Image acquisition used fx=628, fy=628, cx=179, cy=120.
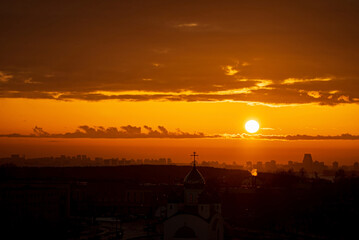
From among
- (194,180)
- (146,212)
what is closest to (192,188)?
(194,180)

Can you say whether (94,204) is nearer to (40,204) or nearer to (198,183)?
(40,204)

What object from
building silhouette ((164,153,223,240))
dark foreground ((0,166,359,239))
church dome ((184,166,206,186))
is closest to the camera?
building silhouette ((164,153,223,240))

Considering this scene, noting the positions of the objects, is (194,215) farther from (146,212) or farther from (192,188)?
(146,212)

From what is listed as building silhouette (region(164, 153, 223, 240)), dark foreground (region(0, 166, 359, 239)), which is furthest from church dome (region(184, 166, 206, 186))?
dark foreground (region(0, 166, 359, 239))

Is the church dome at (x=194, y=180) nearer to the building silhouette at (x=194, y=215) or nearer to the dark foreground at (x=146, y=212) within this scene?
the building silhouette at (x=194, y=215)

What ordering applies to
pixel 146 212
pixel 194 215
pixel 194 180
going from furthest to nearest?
pixel 146 212 → pixel 194 180 → pixel 194 215

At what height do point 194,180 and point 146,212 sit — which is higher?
point 194,180

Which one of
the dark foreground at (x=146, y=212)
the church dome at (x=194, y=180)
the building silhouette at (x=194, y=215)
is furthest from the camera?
the dark foreground at (x=146, y=212)

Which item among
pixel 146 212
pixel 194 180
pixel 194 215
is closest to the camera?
pixel 194 215

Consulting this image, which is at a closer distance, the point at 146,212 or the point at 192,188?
the point at 192,188

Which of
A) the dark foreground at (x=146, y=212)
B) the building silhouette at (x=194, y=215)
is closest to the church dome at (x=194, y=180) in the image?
the building silhouette at (x=194, y=215)

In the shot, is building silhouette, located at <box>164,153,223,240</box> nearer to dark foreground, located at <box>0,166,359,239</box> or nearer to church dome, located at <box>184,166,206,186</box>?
church dome, located at <box>184,166,206,186</box>

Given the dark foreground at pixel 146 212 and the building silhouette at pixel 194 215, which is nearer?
the building silhouette at pixel 194 215

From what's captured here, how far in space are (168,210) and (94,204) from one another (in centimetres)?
4144
